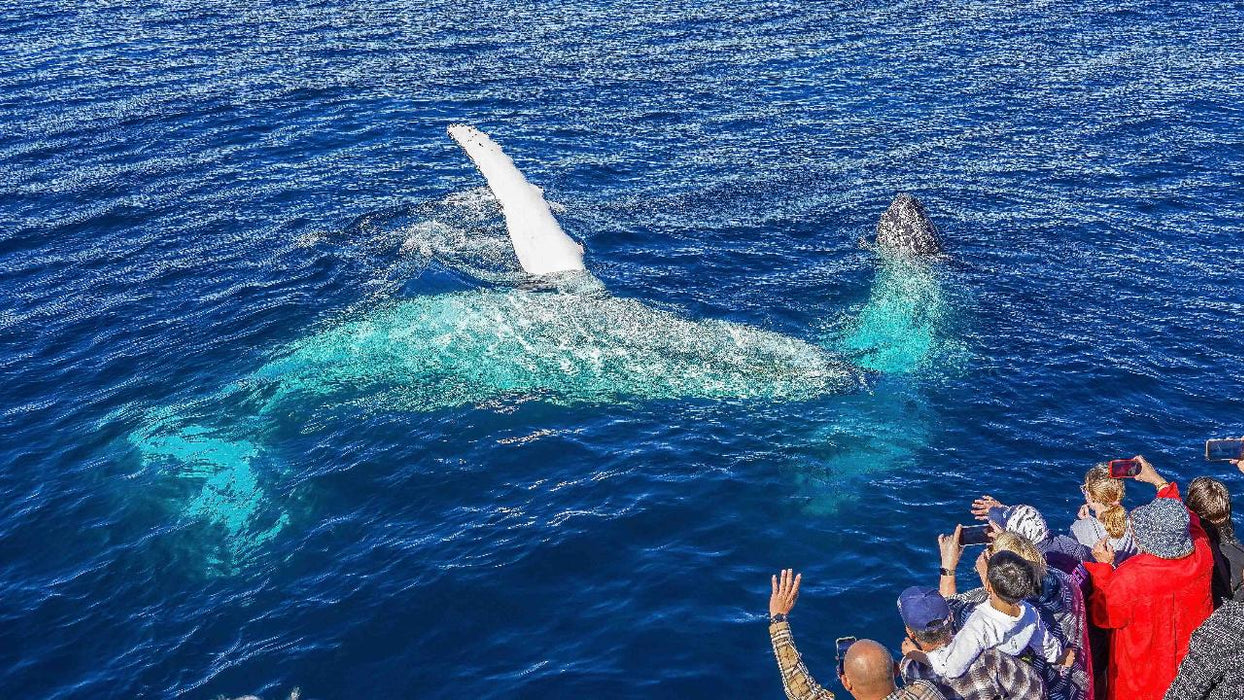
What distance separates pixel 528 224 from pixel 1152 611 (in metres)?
18.2

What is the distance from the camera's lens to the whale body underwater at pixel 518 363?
67.9 feet

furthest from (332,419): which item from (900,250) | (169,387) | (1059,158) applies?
(1059,158)

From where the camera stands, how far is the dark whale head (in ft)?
88.0

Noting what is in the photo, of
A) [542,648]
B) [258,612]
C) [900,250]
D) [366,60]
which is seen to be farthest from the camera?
[366,60]

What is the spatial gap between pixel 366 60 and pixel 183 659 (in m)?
31.2

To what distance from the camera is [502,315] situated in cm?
2389

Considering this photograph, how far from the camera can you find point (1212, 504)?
1096 centimetres

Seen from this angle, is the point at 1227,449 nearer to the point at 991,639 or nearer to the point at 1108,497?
the point at 1108,497

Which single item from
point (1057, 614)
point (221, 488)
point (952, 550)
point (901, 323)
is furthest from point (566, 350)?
point (1057, 614)

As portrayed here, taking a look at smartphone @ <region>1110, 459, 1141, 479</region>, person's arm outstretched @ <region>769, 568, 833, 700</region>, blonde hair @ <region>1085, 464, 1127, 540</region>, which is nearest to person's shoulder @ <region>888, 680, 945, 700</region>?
person's arm outstretched @ <region>769, 568, 833, 700</region>

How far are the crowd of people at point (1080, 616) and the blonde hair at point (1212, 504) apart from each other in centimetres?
1

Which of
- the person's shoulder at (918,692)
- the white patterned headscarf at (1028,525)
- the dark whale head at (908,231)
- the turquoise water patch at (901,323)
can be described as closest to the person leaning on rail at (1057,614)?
the white patterned headscarf at (1028,525)

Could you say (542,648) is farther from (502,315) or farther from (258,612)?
(502,315)

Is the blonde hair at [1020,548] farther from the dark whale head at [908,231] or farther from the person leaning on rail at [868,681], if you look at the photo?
the dark whale head at [908,231]
